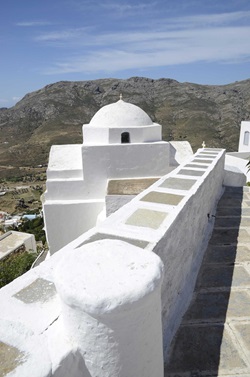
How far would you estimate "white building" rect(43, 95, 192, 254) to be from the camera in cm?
925

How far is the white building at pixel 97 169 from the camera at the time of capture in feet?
30.3

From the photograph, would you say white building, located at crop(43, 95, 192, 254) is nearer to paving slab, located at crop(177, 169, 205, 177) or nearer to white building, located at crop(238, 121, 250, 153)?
paving slab, located at crop(177, 169, 205, 177)

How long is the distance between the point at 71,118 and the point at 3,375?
8451 cm

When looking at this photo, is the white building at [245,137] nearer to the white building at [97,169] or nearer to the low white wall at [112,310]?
the white building at [97,169]

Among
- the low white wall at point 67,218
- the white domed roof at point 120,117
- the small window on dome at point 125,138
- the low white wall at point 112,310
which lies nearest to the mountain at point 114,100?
the white domed roof at point 120,117

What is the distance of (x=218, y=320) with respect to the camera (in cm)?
303

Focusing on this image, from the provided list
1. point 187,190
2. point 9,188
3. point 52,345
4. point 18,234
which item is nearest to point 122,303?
point 52,345

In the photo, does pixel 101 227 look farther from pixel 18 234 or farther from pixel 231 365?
pixel 18 234

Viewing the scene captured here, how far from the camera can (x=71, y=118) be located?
82312 millimetres

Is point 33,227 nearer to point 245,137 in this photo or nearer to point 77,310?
point 245,137

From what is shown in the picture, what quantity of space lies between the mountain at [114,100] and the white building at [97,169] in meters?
41.4

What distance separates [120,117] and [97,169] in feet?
6.87

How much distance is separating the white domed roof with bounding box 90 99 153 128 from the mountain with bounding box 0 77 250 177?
4077 centimetres

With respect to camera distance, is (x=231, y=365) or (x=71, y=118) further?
(x=71, y=118)
